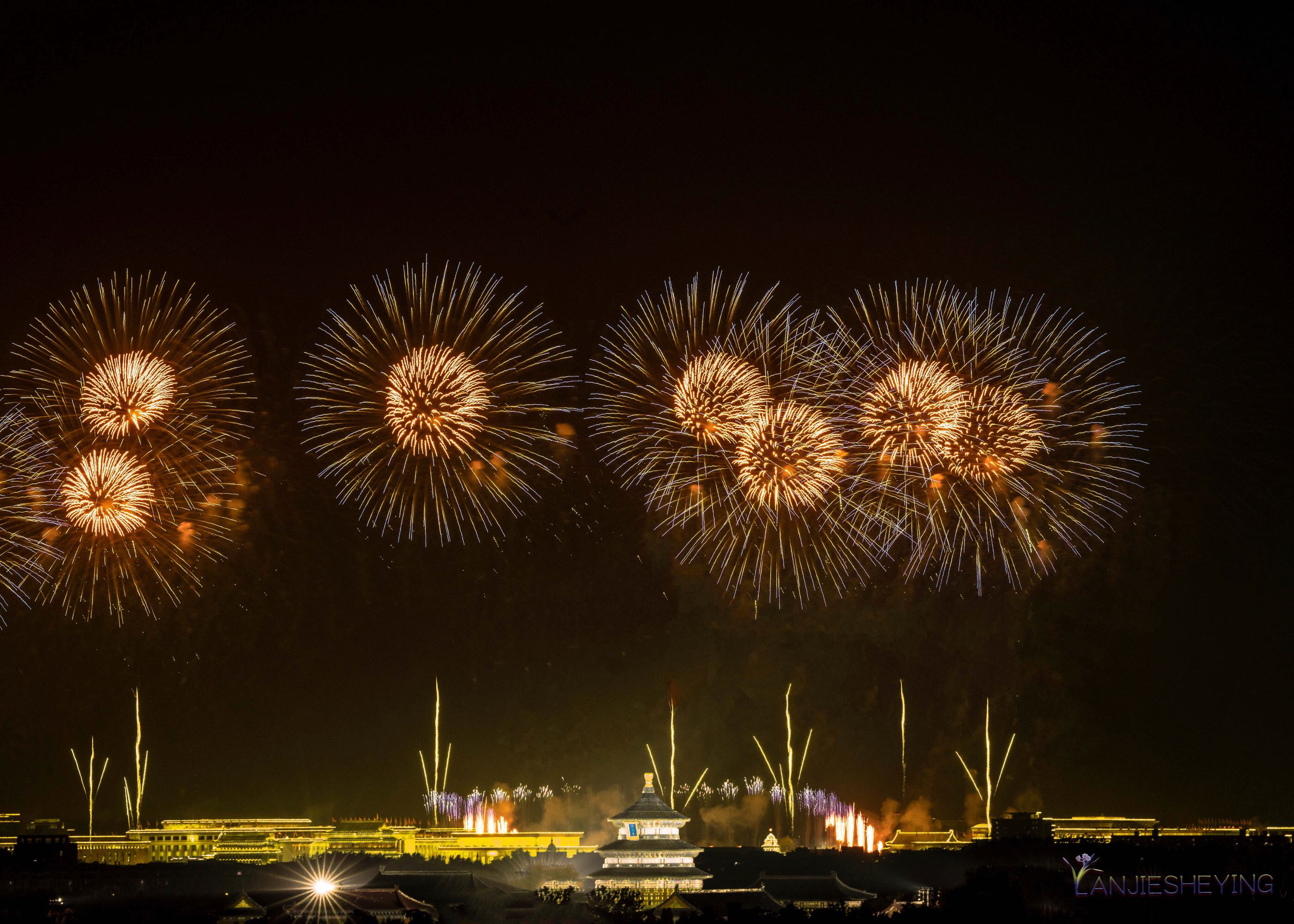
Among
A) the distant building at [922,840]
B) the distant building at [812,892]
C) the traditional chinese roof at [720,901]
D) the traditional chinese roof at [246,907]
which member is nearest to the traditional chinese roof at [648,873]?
the traditional chinese roof at [720,901]

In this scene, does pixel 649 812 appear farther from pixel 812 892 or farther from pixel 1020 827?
pixel 1020 827

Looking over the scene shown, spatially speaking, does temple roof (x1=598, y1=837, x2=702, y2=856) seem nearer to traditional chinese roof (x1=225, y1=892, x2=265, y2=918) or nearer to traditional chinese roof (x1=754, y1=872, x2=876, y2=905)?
traditional chinese roof (x1=754, y1=872, x2=876, y2=905)

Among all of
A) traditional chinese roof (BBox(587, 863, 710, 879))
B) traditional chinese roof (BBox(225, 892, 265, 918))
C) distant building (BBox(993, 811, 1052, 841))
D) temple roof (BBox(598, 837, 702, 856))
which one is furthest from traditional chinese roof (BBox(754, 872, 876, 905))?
traditional chinese roof (BBox(225, 892, 265, 918))

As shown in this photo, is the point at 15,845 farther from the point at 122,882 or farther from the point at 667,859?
the point at 667,859

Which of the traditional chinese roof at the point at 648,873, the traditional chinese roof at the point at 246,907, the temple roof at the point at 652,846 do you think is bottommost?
the traditional chinese roof at the point at 246,907

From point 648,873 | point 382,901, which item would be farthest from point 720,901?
point 382,901

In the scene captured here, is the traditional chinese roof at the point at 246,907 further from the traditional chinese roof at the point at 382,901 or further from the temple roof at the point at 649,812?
the temple roof at the point at 649,812

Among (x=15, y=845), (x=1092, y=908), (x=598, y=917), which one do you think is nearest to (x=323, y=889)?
(x=598, y=917)
